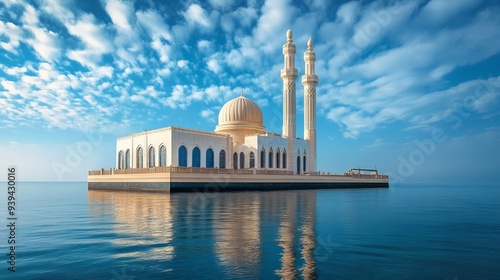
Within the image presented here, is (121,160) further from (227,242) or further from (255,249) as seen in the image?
(255,249)

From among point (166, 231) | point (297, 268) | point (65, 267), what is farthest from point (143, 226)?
point (297, 268)

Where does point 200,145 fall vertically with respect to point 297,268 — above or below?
above

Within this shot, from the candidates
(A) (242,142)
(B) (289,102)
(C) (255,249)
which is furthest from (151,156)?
(C) (255,249)

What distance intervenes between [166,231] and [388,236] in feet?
25.1

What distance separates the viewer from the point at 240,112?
5612 cm

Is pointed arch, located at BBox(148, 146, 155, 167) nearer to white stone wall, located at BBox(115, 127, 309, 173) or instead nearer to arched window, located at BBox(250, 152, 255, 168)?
white stone wall, located at BBox(115, 127, 309, 173)

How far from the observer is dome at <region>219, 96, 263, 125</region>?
56125 mm

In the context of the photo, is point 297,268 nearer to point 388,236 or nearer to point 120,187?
point 388,236

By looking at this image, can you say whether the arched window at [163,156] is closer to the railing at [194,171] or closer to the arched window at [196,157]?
the railing at [194,171]

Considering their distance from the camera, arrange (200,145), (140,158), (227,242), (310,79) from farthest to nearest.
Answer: (310,79) → (140,158) → (200,145) → (227,242)

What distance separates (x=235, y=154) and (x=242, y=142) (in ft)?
7.56

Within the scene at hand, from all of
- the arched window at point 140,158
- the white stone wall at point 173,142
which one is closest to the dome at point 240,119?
the white stone wall at point 173,142

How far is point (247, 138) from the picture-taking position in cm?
5338

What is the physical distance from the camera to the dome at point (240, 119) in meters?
55.6
